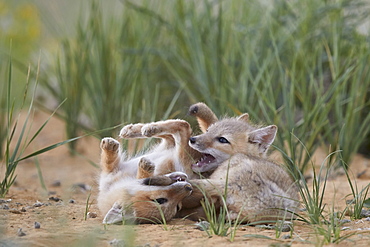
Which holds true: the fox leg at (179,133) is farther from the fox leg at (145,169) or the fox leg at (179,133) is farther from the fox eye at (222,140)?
the fox leg at (145,169)

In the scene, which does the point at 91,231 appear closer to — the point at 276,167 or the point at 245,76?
the point at 276,167

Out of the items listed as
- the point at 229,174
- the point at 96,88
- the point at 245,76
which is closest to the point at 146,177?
the point at 229,174

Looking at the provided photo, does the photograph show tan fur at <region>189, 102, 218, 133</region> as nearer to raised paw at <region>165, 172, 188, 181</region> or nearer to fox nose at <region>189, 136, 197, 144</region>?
fox nose at <region>189, 136, 197, 144</region>

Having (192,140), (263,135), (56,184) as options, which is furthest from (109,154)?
(56,184)

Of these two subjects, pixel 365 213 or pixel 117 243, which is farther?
pixel 365 213

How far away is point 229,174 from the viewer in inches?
142

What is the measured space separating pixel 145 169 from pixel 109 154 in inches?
16.7

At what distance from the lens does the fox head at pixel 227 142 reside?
13.1 ft

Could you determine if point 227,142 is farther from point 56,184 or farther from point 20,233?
point 56,184

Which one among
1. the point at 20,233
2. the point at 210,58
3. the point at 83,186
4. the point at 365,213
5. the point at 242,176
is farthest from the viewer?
the point at 210,58

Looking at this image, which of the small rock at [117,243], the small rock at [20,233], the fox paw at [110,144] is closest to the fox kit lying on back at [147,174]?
the fox paw at [110,144]

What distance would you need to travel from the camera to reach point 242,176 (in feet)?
11.7

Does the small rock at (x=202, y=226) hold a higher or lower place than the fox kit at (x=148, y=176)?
lower

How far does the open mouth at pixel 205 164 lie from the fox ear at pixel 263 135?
0.98 ft
